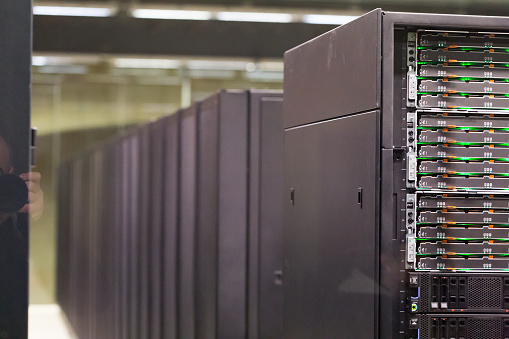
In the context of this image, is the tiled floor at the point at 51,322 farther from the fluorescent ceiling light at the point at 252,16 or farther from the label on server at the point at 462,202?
the label on server at the point at 462,202

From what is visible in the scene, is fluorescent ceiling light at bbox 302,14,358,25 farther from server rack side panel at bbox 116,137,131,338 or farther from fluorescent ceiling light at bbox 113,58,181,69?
fluorescent ceiling light at bbox 113,58,181,69

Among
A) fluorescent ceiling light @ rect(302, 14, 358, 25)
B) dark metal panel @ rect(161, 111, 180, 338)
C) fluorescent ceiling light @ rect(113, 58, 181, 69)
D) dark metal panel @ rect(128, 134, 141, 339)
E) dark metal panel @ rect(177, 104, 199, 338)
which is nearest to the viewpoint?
dark metal panel @ rect(177, 104, 199, 338)

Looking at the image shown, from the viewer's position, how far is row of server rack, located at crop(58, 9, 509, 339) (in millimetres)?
2277

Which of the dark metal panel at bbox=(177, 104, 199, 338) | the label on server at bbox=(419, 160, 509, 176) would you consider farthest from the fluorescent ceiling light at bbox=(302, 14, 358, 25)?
the label on server at bbox=(419, 160, 509, 176)

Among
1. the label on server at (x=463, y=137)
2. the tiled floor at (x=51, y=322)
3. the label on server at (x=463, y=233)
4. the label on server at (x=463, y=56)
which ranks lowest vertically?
the tiled floor at (x=51, y=322)

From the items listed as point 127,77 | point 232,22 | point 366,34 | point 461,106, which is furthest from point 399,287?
Result: point 127,77

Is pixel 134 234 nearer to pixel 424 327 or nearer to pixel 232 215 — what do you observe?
pixel 232 215

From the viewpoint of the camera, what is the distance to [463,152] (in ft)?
7.70

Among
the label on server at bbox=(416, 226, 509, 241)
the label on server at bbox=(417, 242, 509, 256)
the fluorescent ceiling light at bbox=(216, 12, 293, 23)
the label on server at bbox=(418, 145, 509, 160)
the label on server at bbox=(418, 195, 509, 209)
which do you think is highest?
the fluorescent ceiling light at bbox=(216, 12, 293, 23)

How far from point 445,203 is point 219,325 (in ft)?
4.60

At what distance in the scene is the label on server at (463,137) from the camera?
2.31m

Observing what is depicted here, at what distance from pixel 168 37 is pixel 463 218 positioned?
5.74 meters

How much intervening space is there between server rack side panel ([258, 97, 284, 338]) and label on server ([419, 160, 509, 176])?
3.92 ft

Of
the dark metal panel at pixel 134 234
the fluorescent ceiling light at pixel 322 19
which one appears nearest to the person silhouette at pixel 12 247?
the dark metal panel at pixel 134 234
